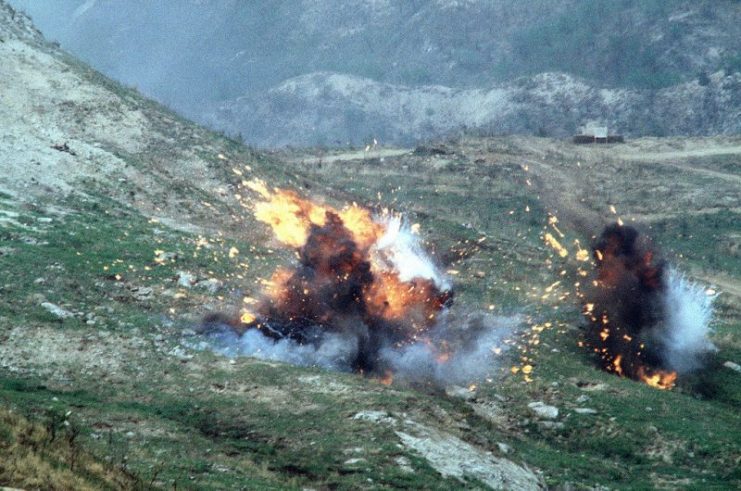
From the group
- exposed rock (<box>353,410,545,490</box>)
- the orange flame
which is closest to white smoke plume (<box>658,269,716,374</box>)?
the orange flame

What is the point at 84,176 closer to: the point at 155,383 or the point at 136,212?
the point at 136,212

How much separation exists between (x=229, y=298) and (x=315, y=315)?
361cm

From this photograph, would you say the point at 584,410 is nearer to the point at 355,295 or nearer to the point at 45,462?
the point at 355,295

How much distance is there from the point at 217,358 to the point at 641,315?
18.1 metres

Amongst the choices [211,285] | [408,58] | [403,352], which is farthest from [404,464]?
[408,58]

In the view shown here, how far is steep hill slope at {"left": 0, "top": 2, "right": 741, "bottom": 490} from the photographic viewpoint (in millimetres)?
18266

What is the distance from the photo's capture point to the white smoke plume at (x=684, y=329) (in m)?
30.0

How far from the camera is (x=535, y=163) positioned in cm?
7156

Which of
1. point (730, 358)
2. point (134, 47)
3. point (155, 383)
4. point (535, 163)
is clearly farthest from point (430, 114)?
point (155, 383)

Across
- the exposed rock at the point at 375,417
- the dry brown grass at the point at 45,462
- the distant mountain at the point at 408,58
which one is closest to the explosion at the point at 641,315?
the exposed rock at the point at 375,417

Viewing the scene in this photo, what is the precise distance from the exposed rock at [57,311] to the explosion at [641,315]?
66.4 ft

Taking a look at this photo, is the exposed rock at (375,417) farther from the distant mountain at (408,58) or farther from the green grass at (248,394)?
the distant mountain at (408,58)

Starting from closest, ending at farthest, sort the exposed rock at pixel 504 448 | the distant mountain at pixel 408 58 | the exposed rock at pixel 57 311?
1. the exposed rock at pixel 504 448
2. the exposed rock at pixel 57 311
3. the distant mountain at pixel 408 58

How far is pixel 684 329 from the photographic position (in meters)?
31.2
